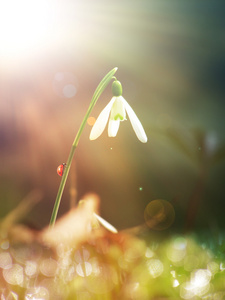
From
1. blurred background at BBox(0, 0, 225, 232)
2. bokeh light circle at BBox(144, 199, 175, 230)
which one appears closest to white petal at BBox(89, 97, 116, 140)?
bokeh light circle at BBox(144, 199, 175, 230)

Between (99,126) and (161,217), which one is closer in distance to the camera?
(161,217)

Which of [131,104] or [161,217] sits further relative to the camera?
[131,104]

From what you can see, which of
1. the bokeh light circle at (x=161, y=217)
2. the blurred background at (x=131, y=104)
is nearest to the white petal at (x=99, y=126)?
the bokeh light circle at (x=161, y=217)

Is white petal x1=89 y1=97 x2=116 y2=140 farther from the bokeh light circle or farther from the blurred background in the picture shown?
the blurred background

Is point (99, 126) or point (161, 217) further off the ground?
point (99, 126)

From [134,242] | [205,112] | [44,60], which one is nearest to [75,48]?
[44,60]

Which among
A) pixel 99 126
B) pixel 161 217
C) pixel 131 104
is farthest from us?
pixel 131 104

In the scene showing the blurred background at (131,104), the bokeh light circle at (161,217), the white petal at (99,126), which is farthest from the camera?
the blurred background at (131,104)

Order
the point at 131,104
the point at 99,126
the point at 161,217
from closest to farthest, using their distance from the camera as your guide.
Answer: the point at 161,217, the point at 99,126, the point at 131,104

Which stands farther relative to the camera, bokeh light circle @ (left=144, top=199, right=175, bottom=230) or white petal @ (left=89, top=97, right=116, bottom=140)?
white petal @ (left=89, top=97, right=116, bottom=140)

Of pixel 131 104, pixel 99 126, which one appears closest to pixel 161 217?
pixel 99 126

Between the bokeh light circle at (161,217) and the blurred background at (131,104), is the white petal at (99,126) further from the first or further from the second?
the blurred background at (131,104)

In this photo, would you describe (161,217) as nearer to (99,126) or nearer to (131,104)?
(99,126)
